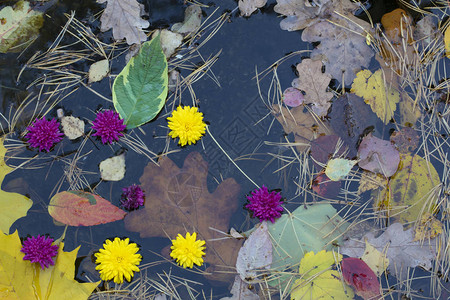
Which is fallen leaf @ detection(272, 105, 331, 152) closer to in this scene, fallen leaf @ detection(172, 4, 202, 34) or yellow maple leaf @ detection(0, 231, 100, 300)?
fallen leaf @ detection(172, 4, 202, 34)

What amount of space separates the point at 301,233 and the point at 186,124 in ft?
3.12

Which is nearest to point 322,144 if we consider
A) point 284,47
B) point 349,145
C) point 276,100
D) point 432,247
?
point 349,145

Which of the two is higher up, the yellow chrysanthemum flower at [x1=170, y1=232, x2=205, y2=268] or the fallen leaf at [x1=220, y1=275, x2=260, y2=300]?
the yellow chrysanthemum flower at [x1=170, y1=232, x2=205, y2=268]

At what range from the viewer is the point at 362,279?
96.3 inches

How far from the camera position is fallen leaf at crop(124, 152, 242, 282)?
8.20ft

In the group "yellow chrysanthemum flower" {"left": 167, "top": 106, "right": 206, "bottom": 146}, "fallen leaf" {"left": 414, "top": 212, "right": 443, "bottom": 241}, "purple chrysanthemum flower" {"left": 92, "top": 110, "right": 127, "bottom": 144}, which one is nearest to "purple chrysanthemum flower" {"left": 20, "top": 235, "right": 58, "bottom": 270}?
"purple chrysanthemum flower" {"left": 92, "top": 110, "right": 127, "bottom": 144}

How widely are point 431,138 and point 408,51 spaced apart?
0.57 m

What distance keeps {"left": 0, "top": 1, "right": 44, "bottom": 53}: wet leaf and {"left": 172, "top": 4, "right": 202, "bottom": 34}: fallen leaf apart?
89cm

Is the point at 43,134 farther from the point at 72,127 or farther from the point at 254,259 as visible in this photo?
the point at 254,259

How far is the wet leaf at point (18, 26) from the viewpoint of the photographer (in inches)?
105

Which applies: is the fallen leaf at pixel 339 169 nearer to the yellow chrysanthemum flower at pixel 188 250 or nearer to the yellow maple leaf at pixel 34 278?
the yellow chrysanthemum flower at pixel 188 250

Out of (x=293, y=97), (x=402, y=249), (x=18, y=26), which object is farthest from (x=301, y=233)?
(x=18, y=26)

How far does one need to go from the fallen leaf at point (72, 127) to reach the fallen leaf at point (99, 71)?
0.28 meters

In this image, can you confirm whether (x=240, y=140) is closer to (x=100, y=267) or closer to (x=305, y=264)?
(x=305, y=264)
